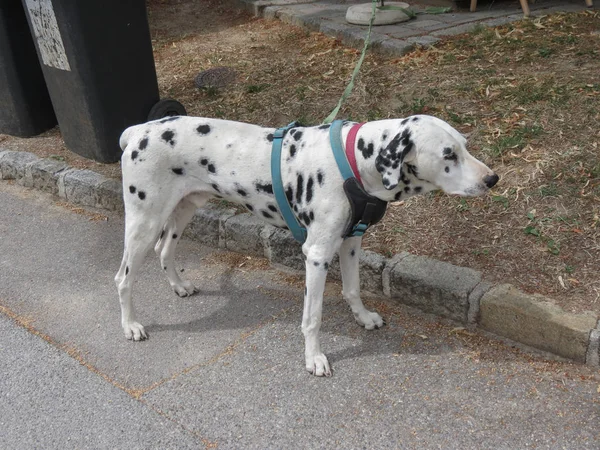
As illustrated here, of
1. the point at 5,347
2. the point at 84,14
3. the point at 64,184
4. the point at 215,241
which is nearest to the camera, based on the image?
the point at 5,347

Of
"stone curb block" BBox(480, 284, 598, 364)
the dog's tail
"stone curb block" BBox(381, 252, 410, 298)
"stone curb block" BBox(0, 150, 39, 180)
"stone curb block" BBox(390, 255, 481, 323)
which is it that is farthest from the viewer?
"stone curb block" BBox(0, 150, 39, 180)

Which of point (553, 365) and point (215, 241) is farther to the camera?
point (215, 241)

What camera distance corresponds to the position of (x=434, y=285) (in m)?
3.86

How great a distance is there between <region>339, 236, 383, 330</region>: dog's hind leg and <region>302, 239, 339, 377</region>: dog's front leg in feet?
1.01

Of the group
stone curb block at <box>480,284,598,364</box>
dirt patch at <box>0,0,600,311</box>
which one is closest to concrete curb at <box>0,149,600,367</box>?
stone curb block at <box>480,284,598,364</box>

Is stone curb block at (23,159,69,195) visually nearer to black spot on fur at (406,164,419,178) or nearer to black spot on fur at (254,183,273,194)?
black spot on fur at (254,183,273,194)

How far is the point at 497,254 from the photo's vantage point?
406 cm

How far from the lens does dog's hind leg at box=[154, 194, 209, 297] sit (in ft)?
13.1

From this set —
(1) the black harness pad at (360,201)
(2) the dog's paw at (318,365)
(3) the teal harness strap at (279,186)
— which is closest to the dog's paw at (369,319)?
(2) the dog's paw at (318,365)

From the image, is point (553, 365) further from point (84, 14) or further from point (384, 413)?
point (84, 14)

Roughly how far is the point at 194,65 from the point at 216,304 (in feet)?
14.8

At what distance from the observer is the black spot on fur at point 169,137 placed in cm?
353

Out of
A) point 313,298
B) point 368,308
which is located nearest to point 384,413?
point 313,298

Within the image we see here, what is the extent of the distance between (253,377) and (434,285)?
1.18 m
